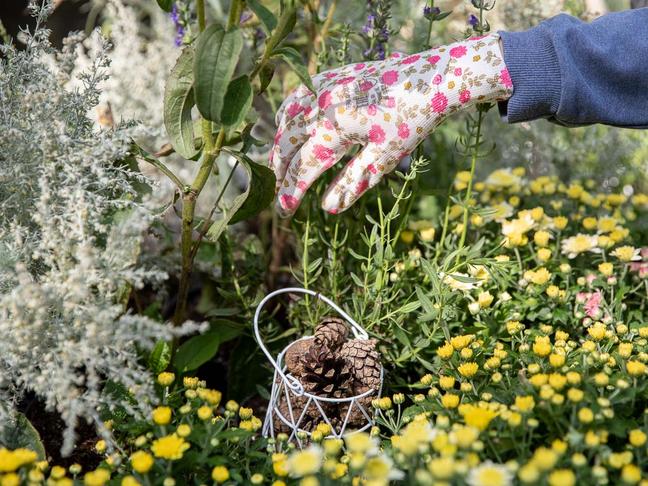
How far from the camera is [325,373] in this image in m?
1.02

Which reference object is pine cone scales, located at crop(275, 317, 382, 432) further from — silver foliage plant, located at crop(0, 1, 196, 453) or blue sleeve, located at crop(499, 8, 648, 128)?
blue sleeve, located at crop(499, 8, 648, 128)

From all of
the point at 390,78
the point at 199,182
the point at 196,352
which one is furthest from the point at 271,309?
the point at 390,78

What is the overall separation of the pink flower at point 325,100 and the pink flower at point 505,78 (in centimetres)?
28

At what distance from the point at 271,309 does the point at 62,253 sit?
2.13 feet

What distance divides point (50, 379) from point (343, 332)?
45 cm

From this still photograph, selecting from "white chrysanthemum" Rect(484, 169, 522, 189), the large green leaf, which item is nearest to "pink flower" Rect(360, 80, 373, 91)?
the large green leaf

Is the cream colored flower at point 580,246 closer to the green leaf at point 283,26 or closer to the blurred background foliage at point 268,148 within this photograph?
the blurred background foliage at point 268,148

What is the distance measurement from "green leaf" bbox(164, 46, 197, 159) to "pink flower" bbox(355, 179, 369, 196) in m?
0.28

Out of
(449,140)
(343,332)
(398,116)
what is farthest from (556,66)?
(449,140)

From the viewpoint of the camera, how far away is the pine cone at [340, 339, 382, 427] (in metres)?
1.04

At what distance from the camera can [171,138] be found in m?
1.05

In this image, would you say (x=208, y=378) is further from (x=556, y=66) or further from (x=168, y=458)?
(x=556, y=66)

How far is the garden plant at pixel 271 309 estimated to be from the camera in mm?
779

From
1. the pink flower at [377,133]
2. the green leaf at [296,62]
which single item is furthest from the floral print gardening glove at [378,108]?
the green leaf at [296,62]
